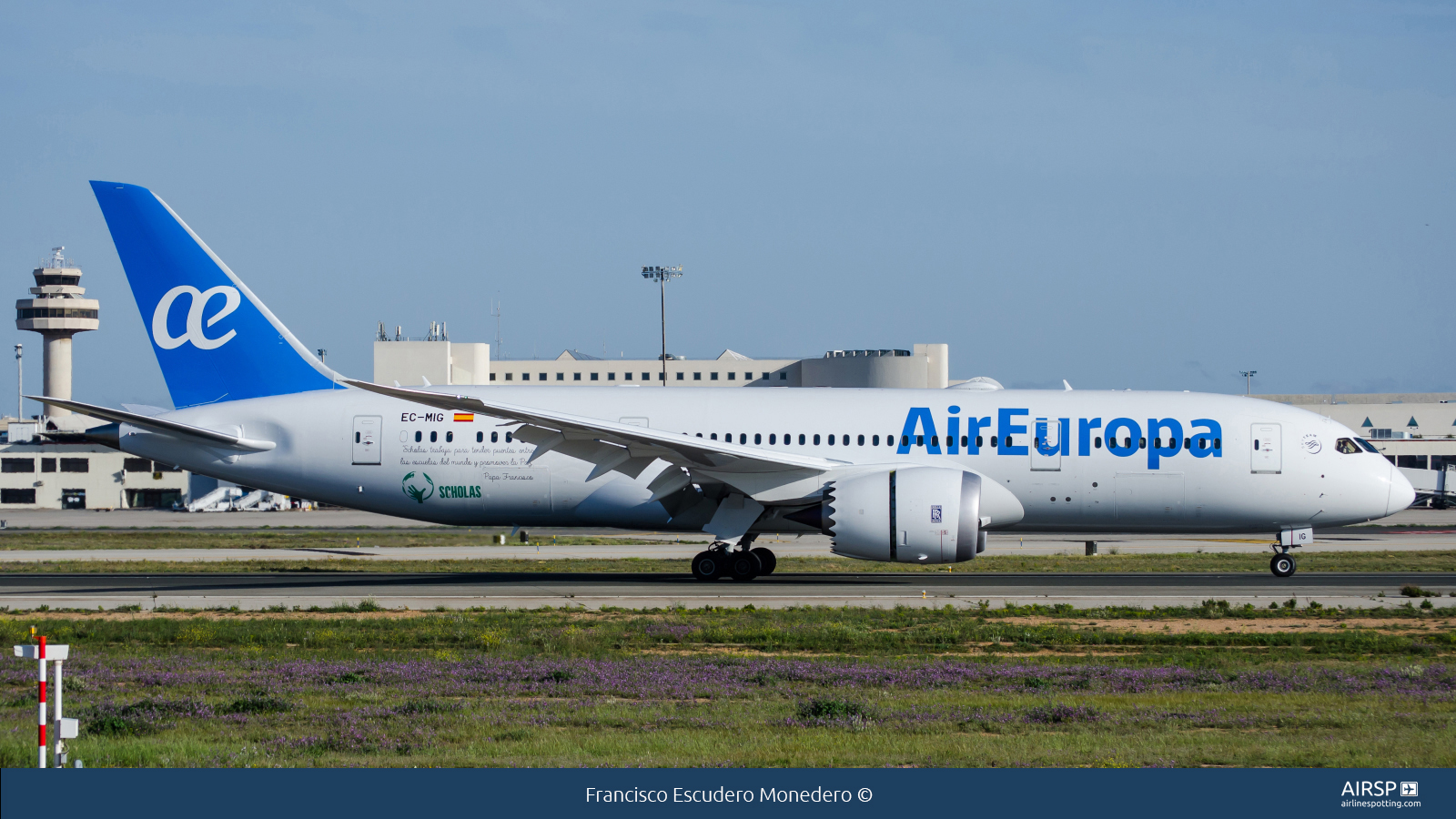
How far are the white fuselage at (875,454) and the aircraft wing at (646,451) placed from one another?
3.77ft

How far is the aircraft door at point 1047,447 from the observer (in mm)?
25016

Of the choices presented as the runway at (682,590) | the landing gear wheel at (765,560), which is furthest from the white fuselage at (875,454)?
the landing gear wheel at (765,560)

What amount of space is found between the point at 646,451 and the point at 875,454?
4.80 metres

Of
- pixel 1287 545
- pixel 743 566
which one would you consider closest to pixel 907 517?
pixel 743 566

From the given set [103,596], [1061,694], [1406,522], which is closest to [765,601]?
[1061,694]

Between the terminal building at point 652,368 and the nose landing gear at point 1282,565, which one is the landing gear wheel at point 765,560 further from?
the terminal building at point 652,368

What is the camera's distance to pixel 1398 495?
84.5 feet

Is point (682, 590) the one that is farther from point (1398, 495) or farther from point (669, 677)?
point (1398, 495)

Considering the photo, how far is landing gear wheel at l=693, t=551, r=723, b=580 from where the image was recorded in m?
25.1

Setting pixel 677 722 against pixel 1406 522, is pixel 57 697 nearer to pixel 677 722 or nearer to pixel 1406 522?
pixel 677 722

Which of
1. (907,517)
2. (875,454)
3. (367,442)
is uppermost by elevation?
(367,442)

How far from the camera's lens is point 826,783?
26.6ft

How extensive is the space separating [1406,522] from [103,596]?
57.8 m

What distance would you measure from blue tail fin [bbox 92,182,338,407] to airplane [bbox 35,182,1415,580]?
4cm
